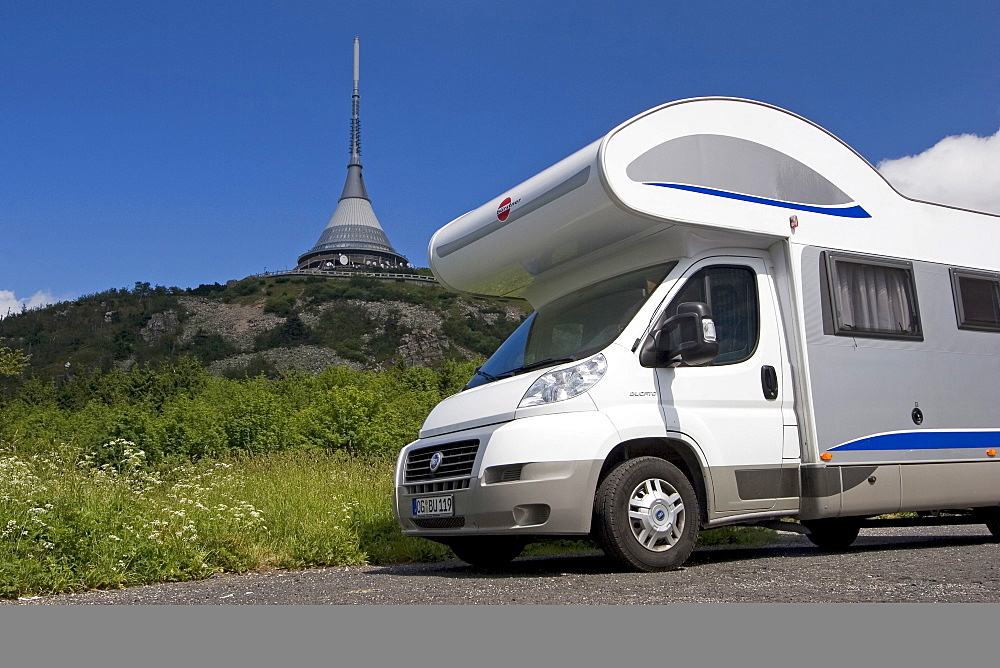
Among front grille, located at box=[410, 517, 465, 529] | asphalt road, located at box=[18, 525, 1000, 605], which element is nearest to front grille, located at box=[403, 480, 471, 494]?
front grille, located at box=[410, 517, 465, 529]

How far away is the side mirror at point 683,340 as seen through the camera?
20.5 ft

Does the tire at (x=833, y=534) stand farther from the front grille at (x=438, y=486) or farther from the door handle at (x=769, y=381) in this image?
the front grille at (x=438, y=486)

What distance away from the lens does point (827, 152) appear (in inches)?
300

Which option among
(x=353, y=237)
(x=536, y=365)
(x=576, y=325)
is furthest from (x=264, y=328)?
(x=536, y=365)

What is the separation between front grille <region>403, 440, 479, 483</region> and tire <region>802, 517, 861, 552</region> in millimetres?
3470

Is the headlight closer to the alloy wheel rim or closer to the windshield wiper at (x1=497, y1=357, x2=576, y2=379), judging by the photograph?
the windshield wiper at (x1=497, y1=357, x2=576, y2=379)

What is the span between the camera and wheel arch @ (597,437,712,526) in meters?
6.34

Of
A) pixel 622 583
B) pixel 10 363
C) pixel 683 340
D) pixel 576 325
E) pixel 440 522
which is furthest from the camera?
pixel 10 363

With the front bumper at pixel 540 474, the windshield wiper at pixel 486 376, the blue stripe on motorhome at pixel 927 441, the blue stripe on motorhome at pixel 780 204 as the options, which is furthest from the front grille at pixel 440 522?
the blue stripe on motorhome at pixel 927 441

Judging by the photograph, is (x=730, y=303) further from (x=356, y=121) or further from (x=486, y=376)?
(x=356, y=121)

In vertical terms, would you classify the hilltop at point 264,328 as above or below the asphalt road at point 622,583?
above

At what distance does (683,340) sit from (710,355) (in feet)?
0.76

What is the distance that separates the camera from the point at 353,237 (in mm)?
139250

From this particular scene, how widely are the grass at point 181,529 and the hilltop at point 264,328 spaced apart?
5671 centimetres
